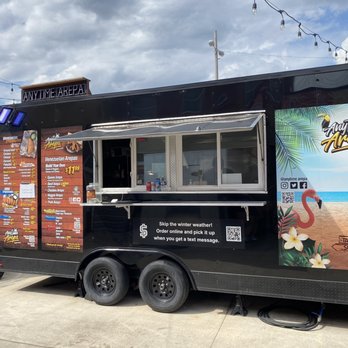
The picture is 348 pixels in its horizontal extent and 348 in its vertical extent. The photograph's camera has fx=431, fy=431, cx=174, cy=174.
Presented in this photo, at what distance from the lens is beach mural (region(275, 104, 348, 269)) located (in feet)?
15.6

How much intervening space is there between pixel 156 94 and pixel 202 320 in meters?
2.96

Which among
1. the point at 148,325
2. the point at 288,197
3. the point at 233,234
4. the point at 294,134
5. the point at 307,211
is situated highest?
the point at 294,134

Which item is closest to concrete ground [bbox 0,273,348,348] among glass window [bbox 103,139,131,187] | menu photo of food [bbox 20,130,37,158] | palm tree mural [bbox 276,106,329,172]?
glass window [bbox 103,139,131,187]

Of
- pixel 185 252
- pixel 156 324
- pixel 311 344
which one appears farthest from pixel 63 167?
pixel 311 344

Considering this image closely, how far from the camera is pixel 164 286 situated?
5.68 metres

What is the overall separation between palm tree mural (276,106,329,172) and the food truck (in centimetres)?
1

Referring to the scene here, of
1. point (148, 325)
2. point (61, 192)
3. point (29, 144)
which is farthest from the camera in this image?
point (29, 144)

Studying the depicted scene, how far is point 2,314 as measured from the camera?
5812 millimetres

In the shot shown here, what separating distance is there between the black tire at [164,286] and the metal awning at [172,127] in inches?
67.9

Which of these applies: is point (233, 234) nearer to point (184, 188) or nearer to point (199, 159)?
point (184, 188)

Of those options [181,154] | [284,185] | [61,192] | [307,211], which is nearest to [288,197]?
[284,185]

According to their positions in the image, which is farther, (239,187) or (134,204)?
(134,204)

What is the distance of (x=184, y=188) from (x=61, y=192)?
75.6 inches

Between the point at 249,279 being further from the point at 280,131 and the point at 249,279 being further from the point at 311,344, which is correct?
the point at 280,131
